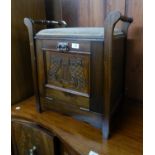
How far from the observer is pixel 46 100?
3.11 ft

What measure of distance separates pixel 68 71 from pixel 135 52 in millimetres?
447

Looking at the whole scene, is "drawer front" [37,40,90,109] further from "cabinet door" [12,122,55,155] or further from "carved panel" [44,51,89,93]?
"cabinet door" [12,122,55,155]

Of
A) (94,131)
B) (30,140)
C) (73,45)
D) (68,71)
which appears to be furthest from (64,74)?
(30,140)

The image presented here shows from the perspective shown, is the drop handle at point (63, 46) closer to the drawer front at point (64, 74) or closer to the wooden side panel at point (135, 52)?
the drawer front at point (64, 74)

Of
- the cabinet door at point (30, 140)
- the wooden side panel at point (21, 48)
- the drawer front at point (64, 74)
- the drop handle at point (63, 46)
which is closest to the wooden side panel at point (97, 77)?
the drawer front at point (64, 74)

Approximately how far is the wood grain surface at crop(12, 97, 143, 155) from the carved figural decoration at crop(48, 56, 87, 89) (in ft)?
0.66

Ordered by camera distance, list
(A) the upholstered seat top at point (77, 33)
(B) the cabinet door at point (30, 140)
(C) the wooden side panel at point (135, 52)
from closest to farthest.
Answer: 1. (A) the upholstered seat top at point (77, 33)
2. (B) the cabinet door at point (30, 140)
3. (C) the wooden side panel at point (135, 52)

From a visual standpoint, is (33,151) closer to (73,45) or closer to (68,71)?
(68,71)

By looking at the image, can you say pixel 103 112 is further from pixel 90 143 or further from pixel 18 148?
pixel 18 148

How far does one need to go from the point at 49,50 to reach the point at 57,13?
0.60m

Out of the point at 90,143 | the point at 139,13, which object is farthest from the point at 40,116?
the point at 139,13

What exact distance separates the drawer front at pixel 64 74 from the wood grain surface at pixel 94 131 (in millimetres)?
108

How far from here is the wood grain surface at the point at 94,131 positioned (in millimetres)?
701

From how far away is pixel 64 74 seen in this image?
83 centimetres
